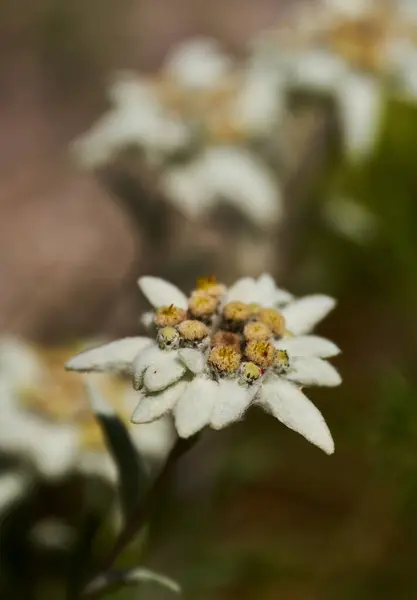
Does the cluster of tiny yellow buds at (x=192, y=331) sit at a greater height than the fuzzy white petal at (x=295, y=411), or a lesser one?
greater

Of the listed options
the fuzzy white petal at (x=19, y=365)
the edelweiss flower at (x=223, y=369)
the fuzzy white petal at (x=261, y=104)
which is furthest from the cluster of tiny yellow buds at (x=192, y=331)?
the fuzzy white petal at (x=261, y=104)

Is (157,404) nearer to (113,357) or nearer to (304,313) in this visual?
(113,357)

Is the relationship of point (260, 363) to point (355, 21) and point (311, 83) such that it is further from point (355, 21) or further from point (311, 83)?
point (355, 21)

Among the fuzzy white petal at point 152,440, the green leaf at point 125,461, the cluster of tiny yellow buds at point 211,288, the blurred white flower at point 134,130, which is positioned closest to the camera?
the cluster of tiny yellow buds at point 211,288

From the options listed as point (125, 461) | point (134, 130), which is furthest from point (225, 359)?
point (134, 130)

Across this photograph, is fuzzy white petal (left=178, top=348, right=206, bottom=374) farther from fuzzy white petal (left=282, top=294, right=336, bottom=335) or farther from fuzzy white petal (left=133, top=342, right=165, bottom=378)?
fuzzy white petal (left=282, top=294, right=336, bottom=335)

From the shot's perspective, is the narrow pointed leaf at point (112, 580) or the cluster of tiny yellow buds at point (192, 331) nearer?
the cluster of tiny yellow buds at point (192, 331)

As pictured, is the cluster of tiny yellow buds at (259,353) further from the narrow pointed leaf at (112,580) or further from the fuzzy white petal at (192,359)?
the narrow pointed leaf at (112,580)
